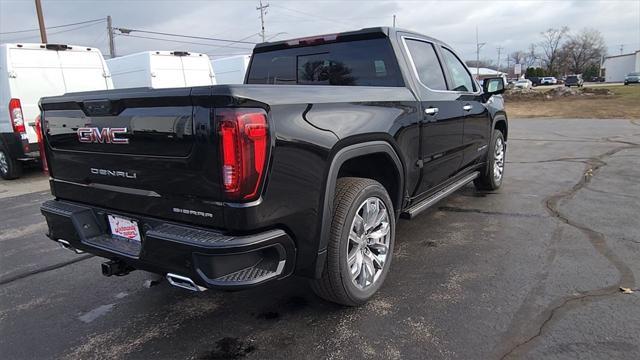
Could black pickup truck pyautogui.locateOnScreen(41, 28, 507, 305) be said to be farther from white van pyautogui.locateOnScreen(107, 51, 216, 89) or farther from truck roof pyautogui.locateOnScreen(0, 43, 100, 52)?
white van pyautogui.locateOnScreen(107, 51, 216, 89)

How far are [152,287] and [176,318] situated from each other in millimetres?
673

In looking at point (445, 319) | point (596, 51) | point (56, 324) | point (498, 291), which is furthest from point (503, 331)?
point (596, 51)

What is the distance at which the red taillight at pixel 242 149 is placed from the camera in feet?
7.47

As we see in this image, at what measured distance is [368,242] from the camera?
3318 millimetres

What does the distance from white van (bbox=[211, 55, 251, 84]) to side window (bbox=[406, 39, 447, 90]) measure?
11059mm

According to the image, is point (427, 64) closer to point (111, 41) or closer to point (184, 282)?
point (184, 282)

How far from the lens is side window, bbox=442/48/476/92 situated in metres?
4.91

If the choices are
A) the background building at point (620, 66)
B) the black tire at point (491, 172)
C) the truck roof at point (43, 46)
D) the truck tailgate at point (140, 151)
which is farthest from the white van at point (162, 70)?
the background building at point (620, 66)

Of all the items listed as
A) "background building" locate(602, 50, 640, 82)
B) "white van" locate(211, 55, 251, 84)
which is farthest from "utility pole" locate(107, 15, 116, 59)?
"background building" locate(602, 50, 640, 82)

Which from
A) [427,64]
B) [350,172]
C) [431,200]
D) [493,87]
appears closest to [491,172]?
[493,87]

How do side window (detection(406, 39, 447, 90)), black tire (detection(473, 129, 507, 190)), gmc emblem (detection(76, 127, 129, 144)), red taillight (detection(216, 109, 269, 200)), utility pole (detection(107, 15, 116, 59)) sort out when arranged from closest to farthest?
red taillight (detection(216, 109, 269, 200))
gmc emblem (detection(76, 127, 129, 144))
side window (detection(406, 39, 447, 90))
black tire (detection(473, 129, 507, 190))
utility pole (detection(107, 15, 116, 59))

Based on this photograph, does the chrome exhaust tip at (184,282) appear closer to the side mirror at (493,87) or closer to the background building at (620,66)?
the side mirror at (493,87)

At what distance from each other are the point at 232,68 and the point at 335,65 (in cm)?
1197

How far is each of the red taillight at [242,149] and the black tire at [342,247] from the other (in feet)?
2.41
